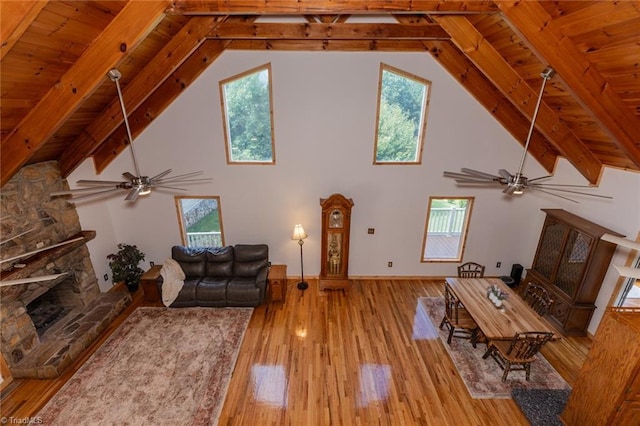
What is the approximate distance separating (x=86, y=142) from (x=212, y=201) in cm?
228

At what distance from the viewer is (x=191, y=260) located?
5.96 metres

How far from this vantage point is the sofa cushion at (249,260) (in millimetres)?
5969

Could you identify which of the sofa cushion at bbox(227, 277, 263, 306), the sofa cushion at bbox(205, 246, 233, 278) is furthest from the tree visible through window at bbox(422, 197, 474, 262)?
the sofa cushion at bbox(205, 246, 233, 278)

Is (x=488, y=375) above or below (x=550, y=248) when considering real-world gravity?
below

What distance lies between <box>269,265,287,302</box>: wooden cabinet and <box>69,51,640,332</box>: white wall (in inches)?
25.5

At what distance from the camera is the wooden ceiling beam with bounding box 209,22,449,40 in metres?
4.48

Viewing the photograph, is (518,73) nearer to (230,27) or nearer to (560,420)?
(230,27)

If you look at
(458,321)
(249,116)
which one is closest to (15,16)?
(249,116)

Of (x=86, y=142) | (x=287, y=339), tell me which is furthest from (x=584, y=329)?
(x=86, y=142)

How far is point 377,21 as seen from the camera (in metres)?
4.63

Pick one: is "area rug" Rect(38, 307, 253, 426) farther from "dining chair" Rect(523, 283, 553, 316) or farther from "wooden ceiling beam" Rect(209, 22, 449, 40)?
"dining chair" Rect(523, 283, 553, 316)

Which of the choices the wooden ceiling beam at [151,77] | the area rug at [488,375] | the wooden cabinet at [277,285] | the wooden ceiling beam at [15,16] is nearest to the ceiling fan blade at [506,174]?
the area rug at [488,375]

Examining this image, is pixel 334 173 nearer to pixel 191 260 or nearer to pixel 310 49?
pixel 310 49

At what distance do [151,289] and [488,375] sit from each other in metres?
6.05
